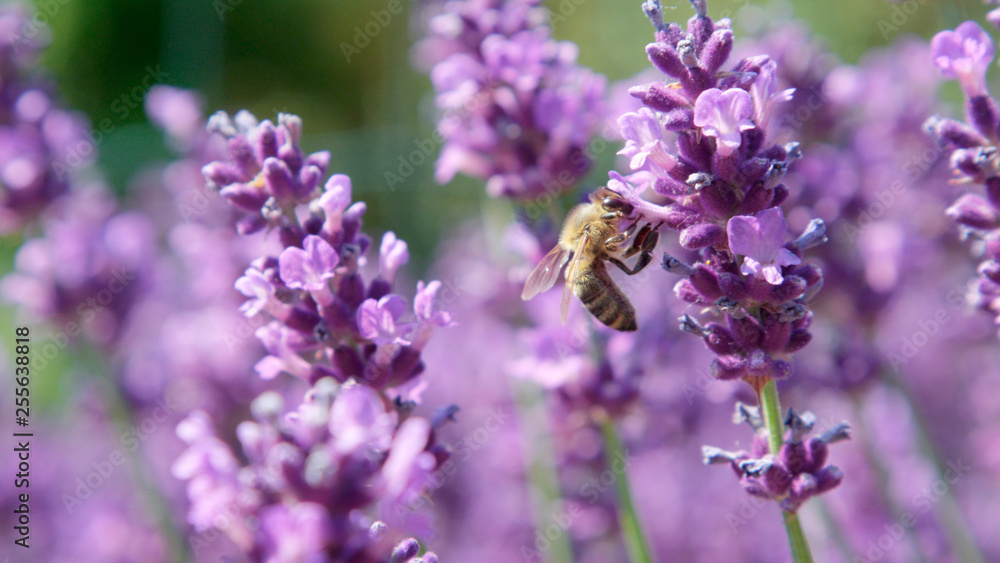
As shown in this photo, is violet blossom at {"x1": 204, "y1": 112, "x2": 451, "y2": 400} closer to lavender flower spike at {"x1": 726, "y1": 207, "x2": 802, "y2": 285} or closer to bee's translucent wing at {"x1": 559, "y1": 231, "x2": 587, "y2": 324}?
bee's translucent wing at {"x1": 559, "y1": 231, "x2": 587, "y2": 324}

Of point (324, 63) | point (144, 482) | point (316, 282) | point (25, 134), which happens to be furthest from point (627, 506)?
point (324, 63)

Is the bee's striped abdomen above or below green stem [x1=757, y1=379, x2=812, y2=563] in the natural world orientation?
above

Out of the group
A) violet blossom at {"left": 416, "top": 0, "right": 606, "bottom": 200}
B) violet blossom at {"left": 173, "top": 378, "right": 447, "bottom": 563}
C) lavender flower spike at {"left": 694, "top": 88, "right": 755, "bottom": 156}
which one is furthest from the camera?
violet blossom at {"left": 416, "top": 0, "right": 606, "bottom": 200}

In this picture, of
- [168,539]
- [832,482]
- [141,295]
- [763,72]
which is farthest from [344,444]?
[141,295]

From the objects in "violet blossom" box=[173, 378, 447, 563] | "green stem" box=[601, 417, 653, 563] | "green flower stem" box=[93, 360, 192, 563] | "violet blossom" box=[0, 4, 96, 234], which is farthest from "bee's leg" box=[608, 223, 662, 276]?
"violet blossom" box=[0, 4, 96, 234]

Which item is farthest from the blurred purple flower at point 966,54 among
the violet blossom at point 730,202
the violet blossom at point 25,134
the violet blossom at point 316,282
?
the violet blossom at point 25,134

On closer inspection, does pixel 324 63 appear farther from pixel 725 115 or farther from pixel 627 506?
pixel 725 115
